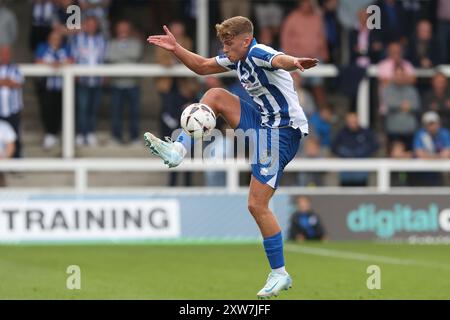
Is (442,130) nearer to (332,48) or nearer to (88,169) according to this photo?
(332,48)

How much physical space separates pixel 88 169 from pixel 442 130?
18.4 ft

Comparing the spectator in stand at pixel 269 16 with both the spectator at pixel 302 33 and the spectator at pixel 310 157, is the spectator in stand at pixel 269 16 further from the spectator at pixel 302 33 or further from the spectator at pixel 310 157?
the spectator at pixel 310 157

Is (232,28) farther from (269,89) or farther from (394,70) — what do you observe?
(394,70)

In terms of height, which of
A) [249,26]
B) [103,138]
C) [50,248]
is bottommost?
[50,248]

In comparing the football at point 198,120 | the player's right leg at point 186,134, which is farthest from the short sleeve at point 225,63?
the football at point 198,120

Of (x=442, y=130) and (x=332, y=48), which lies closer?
(x=442, y=130)

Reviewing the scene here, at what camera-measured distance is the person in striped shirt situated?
10.8 metres

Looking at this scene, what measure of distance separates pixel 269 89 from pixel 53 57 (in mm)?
9368

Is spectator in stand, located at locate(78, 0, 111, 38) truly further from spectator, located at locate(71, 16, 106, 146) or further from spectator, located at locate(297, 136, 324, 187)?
spectator, located at locate(297, 136, 324, 187)

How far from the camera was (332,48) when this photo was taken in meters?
21.3

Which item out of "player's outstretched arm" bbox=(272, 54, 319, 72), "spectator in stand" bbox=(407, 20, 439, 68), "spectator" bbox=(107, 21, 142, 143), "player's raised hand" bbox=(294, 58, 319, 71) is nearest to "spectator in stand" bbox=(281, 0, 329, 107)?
"spectator in stand" bbox=(407, 20, 439, 68)

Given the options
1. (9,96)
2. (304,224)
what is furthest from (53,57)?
(304,224)

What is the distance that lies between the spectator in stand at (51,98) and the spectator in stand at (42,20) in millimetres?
268
